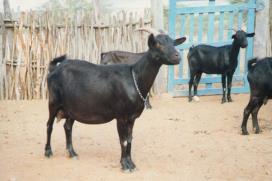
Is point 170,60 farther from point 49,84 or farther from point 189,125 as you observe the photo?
point 189,125

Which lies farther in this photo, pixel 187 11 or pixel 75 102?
pixel 187 11

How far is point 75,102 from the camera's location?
654 centimetres

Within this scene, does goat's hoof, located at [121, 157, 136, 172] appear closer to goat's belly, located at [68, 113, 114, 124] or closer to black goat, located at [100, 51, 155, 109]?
goat's belly, located at [68, 113, 114, 124]

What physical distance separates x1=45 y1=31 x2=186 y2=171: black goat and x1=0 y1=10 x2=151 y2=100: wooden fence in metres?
4.71

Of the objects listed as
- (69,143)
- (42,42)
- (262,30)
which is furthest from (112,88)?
(262,30)

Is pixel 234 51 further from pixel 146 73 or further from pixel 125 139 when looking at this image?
pixel 125 139

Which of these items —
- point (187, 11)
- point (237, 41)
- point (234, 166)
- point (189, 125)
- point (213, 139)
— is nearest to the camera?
point (234, 166)

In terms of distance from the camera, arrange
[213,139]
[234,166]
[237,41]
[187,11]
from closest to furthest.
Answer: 1. [234,166]
2. [213,139]
3. [237,41]
4. [187,11]

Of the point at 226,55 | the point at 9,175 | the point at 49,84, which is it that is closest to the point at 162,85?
the point at 226,55

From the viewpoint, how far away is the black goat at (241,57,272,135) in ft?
26.5

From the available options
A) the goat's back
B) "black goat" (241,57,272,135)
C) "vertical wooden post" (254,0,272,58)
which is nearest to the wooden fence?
the goat's back

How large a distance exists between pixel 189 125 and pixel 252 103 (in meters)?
1.46

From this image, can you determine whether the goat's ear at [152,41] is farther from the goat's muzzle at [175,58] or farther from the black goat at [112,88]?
the goat's muzzle at [175,58]

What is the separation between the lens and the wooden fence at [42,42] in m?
11.2
